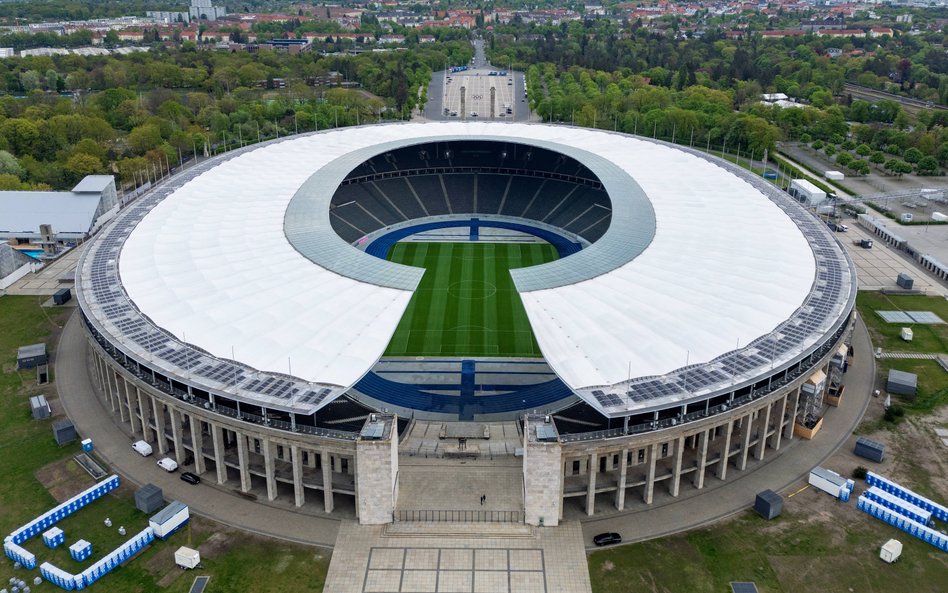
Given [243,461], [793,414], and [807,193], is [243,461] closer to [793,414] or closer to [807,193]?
[793,414]

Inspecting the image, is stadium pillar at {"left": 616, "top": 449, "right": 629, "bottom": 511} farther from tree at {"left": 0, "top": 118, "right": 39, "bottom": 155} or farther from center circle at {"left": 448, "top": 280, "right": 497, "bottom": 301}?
tree at {"left": 0, "top": 118, "right": 39, "bottom": 155}

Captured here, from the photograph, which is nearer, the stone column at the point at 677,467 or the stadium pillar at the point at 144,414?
the stone column at the point at 677,467

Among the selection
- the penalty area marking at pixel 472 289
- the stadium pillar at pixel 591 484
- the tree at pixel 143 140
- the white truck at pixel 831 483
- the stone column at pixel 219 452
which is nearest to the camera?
the stadium pillar at pixel 591 484

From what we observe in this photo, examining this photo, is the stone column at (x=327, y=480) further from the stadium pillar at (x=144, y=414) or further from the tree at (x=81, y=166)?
the tree at (x=81, y=166)

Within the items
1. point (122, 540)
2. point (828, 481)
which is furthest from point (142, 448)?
point (828, 481)

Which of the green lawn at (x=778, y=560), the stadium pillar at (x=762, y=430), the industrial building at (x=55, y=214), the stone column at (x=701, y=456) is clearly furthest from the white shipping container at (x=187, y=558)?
the industrial building at (x=55, y=214)

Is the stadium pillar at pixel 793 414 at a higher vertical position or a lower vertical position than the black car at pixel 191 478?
higher

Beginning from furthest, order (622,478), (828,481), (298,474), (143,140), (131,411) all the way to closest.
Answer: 1. (143,140)
2. (131,411)
3. (828,481)
4. (622,478)
5. (298,474)
